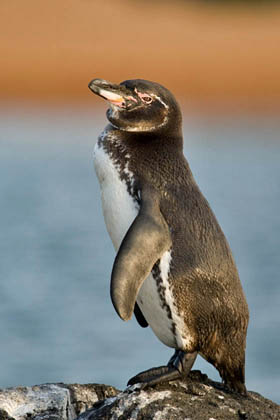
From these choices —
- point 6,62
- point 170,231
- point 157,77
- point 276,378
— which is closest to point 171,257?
point 170,231

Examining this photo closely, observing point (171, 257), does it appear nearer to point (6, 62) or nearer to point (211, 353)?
point (211, 353)

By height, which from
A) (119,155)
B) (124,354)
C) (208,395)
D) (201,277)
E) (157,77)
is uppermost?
(157,77)

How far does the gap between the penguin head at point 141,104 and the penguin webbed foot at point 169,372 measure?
849mm

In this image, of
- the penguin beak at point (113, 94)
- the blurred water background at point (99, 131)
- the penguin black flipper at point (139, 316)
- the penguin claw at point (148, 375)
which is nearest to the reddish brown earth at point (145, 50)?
the blurred water background at point (99, 131)

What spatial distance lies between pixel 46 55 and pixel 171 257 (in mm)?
23512

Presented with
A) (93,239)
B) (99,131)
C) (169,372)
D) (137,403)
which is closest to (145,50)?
(99,131)

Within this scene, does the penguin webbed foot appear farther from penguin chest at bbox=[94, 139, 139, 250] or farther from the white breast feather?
penguin chest at bbox=[94, 139, 139, 250]

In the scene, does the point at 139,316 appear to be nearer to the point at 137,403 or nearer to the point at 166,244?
the point at 166,244

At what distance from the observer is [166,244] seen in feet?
12.8

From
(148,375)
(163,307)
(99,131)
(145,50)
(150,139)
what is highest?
(145,50)

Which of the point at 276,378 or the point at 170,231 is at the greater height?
the point at 276,378

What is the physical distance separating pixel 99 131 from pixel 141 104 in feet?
50.9

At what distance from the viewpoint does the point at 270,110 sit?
991 inches

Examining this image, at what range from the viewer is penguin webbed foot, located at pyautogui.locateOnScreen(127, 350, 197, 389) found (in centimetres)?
383
